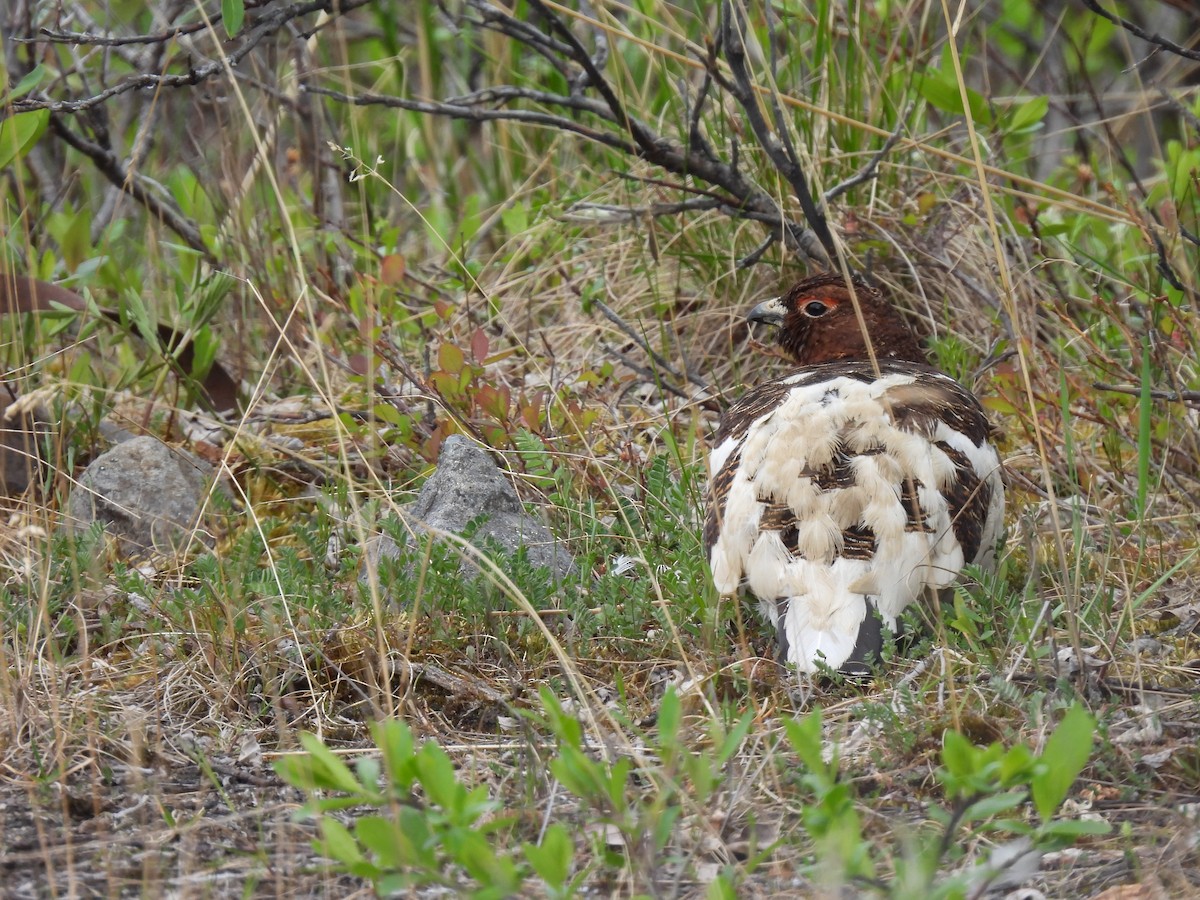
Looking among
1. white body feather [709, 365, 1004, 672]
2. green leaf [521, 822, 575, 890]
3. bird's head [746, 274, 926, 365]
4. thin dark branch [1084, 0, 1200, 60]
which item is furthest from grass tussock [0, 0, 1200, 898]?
thin dark branch [1084, 0, 1200, 60]

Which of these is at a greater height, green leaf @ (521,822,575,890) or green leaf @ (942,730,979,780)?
green leaf @ (942,730,979,780)

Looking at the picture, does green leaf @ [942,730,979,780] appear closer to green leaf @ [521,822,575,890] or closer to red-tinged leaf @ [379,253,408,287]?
green leaf @ [521,822,575,890]

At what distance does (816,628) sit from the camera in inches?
120

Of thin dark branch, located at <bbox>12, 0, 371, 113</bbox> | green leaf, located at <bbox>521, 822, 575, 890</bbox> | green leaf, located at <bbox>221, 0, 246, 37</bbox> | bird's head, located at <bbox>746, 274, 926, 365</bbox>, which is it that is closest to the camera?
green leaf, located at <bbox>521, 822, 575, 890</bbox>

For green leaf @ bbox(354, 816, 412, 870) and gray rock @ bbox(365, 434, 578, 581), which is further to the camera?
gray rock @ bbox(365, 434, 578, 581)

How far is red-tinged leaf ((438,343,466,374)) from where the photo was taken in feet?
13.4

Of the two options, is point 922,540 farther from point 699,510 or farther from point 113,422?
point 113,422

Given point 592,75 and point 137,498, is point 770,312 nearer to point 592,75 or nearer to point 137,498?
point 592,75

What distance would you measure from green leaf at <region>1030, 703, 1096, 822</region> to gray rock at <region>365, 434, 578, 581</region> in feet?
5.45

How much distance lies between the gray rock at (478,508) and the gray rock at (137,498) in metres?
0.77

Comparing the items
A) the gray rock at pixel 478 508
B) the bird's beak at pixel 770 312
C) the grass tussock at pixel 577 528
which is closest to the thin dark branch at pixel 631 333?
the grass tussock at pixel 577 528

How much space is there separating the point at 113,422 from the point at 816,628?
271 cm

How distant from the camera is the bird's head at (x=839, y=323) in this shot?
4199 mm

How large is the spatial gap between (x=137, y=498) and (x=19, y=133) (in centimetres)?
114
